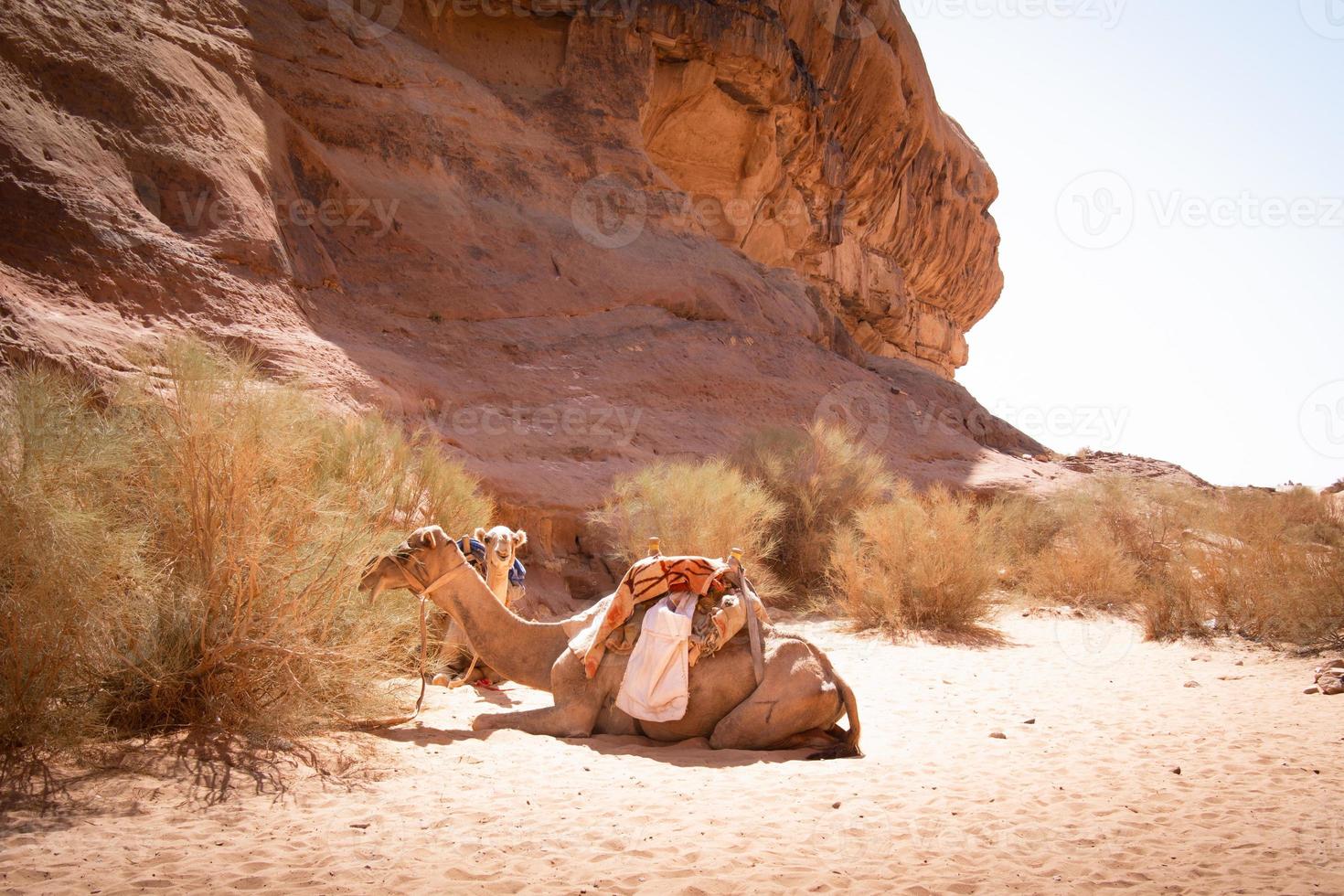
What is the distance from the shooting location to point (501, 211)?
57.3 ft

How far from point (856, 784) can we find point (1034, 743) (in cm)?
195

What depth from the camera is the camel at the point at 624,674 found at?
573cm

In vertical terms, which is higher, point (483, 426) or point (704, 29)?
point (704, 29)

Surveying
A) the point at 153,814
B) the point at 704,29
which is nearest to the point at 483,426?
the point at 153,814

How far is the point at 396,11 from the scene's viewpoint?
1789cm

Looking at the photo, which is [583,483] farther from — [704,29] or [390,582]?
[704,29]

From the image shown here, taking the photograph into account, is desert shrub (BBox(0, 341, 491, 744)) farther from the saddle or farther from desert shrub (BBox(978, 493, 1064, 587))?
desert shrub (BBox(978, 493, 1064, 587))

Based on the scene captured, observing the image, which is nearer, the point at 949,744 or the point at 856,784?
the point at 856,784

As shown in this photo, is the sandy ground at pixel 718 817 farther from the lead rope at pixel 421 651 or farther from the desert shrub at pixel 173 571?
the desert shrub at pixel 173 571

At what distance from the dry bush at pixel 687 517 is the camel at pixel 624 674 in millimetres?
6155

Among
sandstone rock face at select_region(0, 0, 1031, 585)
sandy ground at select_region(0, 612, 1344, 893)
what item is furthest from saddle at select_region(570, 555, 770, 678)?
sandstone rock face at select_region(0, 0, 1031, 585)

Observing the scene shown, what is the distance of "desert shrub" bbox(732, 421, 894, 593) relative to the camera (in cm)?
1513

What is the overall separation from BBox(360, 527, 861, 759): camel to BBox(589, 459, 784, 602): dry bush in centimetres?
615

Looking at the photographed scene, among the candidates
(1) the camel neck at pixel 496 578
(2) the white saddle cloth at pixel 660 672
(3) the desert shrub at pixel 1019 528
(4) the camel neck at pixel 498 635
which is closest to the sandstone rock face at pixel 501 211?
(3) the desert shrub at pixel 1019 528
